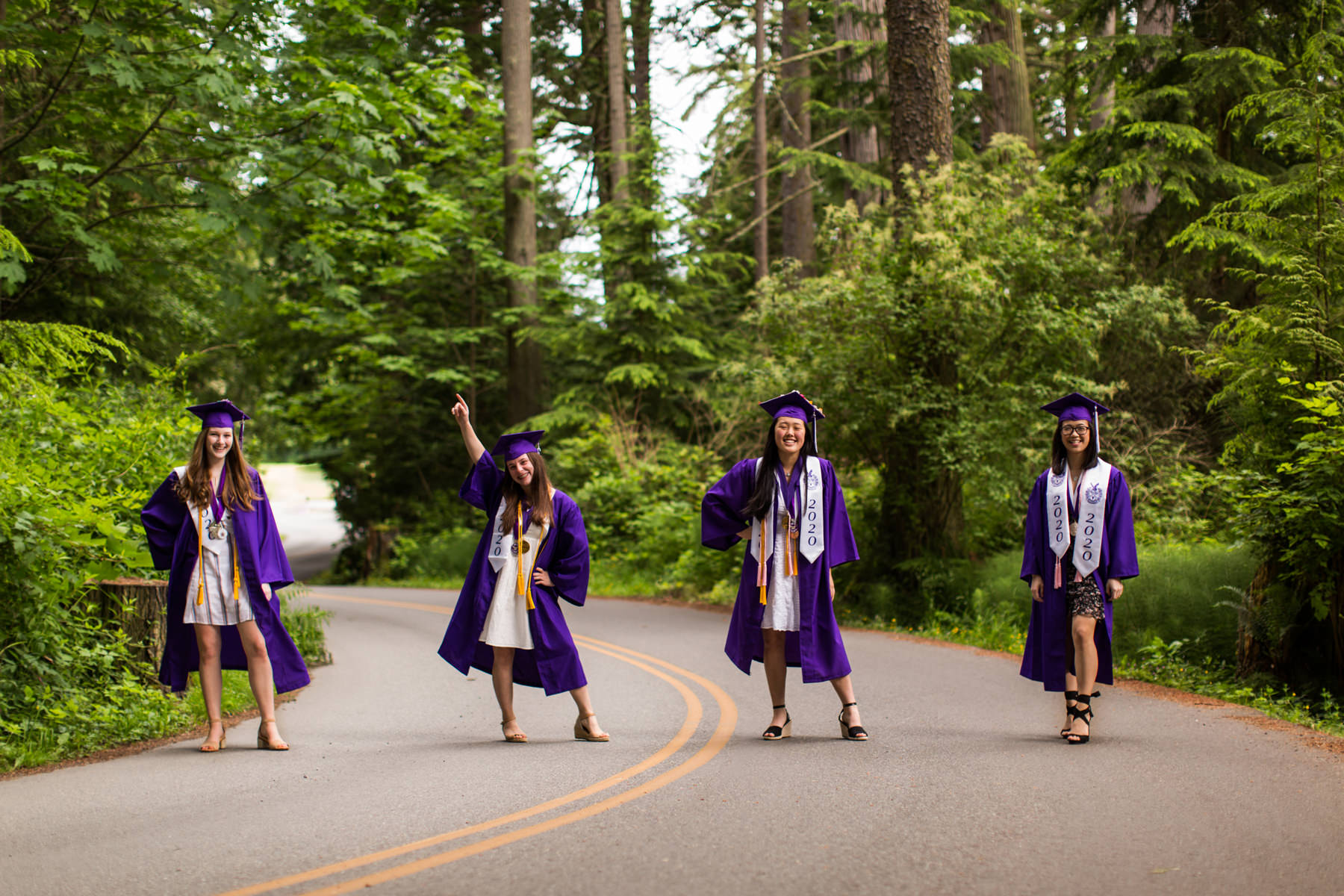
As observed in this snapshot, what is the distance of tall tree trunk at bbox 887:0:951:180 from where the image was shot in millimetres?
14469

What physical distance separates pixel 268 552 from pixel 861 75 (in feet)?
60.0

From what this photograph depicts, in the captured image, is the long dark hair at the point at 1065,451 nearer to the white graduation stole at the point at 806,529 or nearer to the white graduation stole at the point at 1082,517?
the white graduation stole at the point at 1082,517

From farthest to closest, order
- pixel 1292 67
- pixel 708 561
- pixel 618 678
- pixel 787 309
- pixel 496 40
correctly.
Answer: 1. pixel 496 40
2. pixel 708 561
3. pixel 1292 67
4. pixel 787 309
5. pixel 618 678

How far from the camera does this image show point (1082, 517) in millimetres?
7352

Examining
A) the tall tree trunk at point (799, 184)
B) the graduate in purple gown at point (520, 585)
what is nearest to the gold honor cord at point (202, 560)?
the graduate in purple gown at point (520, 585)

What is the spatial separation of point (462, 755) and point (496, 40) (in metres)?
26.9

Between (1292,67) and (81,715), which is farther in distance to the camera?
(1292,67)

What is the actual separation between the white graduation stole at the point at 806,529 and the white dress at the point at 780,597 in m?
0.04

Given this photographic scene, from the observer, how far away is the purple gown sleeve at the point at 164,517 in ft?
24.3

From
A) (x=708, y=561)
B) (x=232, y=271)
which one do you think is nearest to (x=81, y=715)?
(x=232, y=271)

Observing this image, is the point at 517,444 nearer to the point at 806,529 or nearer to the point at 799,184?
the point at 806,529

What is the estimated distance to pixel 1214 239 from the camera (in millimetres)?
12883

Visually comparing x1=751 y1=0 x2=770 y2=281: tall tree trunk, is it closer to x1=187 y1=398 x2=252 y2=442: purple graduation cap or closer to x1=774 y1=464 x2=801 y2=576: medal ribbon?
x1=774 y1=464 x2=801 y2=576: medal ribbon

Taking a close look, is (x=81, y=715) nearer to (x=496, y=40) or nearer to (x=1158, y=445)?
(x=1158, y=445)
